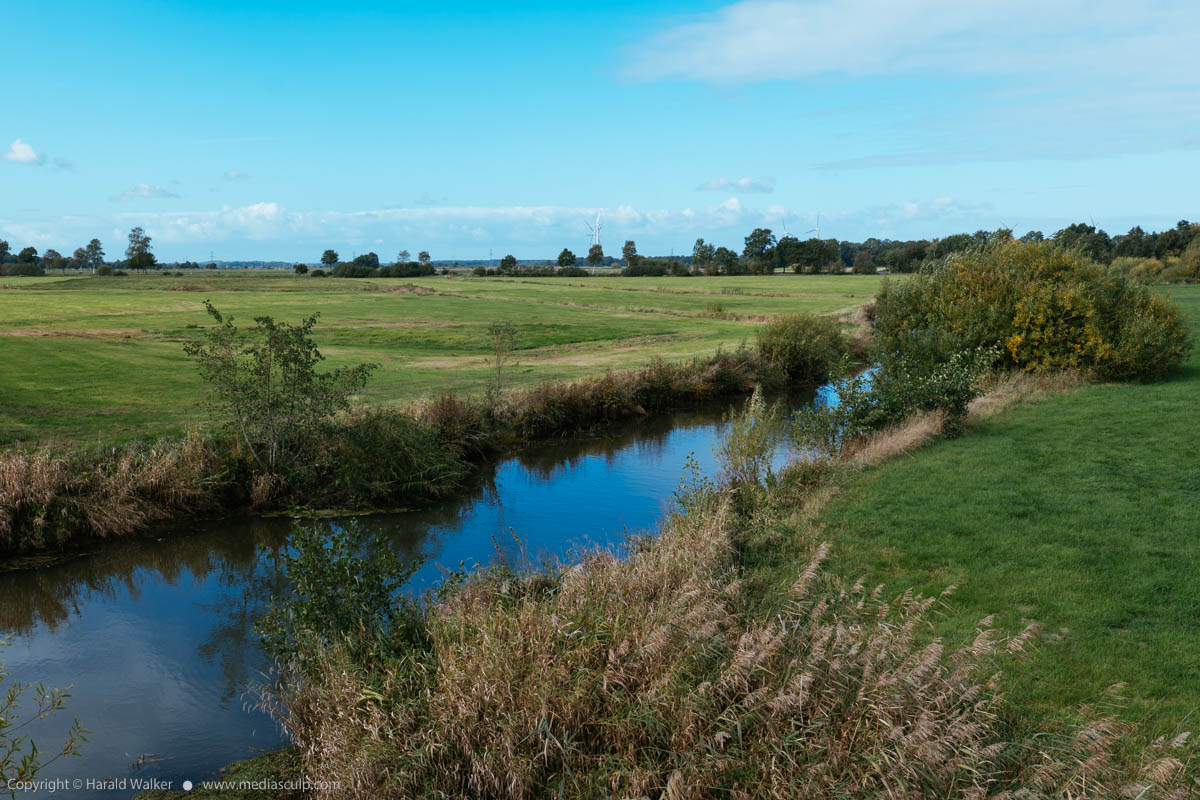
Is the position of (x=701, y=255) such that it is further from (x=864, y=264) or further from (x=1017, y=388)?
(x=1017, y=388)

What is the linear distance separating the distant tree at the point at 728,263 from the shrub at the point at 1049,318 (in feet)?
309

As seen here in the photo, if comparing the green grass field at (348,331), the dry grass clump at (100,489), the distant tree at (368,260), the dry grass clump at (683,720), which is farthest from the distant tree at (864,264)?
the dry grass clump at (683,720)

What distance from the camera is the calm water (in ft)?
27.7

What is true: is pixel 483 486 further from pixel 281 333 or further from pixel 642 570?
pixel 642 570

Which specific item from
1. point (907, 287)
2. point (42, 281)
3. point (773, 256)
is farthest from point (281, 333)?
point (773, 256)

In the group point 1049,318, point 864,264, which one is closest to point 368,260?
point 864,264

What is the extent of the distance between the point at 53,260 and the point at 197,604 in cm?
14057

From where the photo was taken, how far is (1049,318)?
1032 inches

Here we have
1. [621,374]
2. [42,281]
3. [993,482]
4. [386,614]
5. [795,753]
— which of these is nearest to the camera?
[795,753]

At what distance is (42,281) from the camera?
78.5 meters

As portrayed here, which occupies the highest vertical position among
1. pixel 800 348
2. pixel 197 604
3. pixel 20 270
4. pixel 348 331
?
pixel 20 270

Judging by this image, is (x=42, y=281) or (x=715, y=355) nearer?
(x=715, y=355)

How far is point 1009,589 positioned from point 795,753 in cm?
524

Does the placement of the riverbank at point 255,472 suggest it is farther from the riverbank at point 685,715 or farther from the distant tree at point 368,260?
the distant tree at point 368,260
